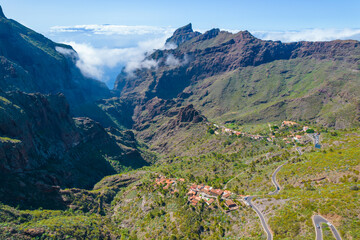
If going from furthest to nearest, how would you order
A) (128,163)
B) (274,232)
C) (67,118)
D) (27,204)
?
(128,163) → (67,118) → (27,204) → (274,232)

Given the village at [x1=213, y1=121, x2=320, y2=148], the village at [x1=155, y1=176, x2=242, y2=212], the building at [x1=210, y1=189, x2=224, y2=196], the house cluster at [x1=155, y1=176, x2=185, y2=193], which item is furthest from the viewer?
the village at [x1=213, y1=121, x2=320, y2=148]

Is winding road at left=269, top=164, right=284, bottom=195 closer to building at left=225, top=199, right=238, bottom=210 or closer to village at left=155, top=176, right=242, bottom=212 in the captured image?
village at left=155, top=176, right=242, bottom=212

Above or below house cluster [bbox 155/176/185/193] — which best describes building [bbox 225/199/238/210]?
above

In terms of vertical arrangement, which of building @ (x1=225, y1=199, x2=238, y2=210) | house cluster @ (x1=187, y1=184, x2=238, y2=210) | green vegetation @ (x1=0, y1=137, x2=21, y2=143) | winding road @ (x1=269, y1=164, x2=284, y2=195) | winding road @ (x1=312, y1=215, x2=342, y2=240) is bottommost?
house cluster @ (x1=187, y1=184, x2=238, y2=210)

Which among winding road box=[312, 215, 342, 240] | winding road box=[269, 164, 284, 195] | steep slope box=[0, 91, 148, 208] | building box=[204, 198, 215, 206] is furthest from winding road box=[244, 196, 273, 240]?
steep slope box=[0, 91, 148, 208]

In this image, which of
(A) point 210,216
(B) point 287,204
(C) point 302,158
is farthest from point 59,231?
(C) point 302,158

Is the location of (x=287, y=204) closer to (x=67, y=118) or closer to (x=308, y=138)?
(x=308, y=138)
